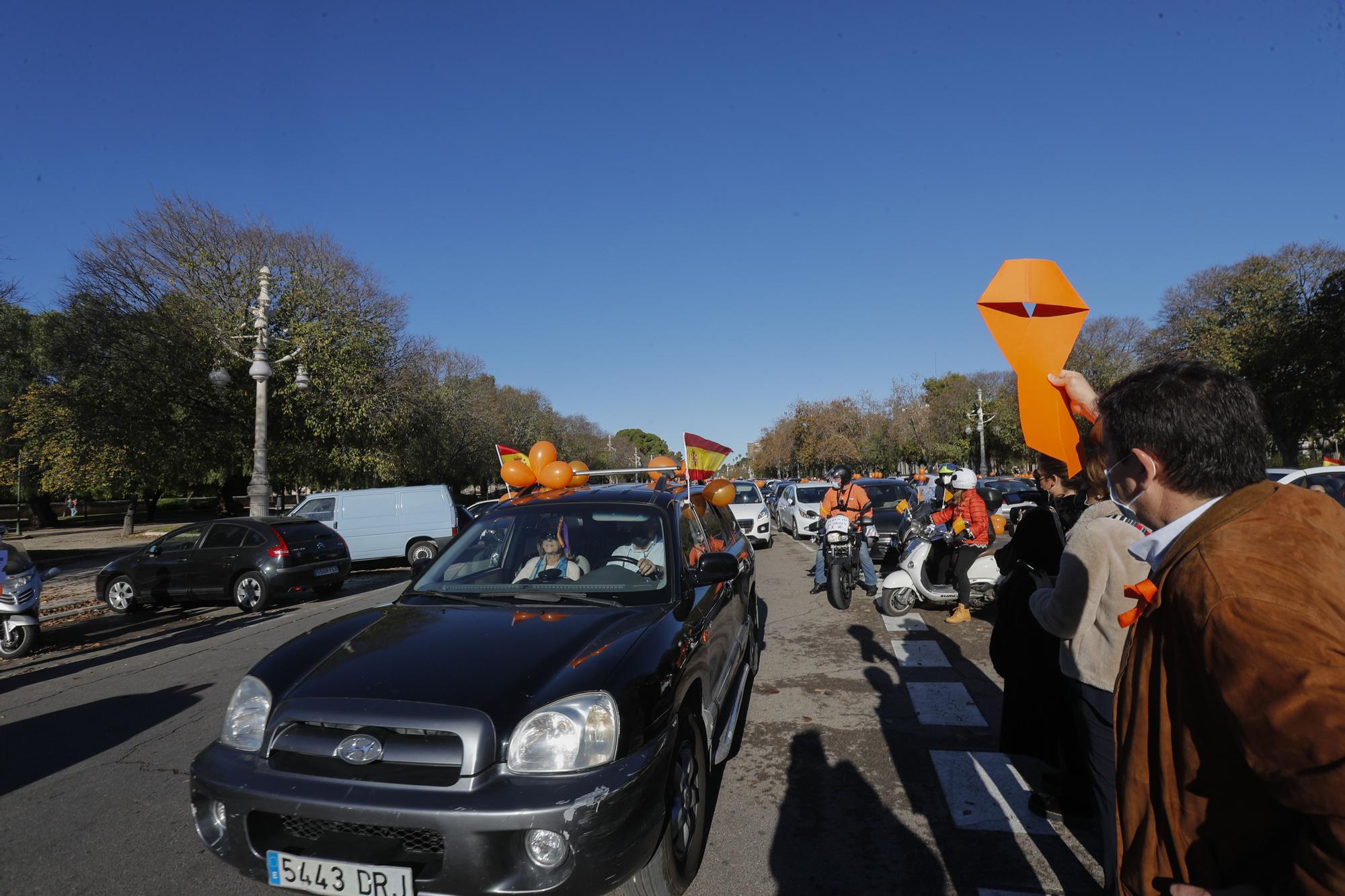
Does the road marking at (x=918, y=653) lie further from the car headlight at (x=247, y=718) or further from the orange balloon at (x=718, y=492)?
the car headlight at (x=247, y=718)

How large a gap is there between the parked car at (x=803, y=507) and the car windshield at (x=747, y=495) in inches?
58.9

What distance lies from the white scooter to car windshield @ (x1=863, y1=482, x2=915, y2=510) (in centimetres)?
678

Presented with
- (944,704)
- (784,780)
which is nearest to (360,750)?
(784,780)

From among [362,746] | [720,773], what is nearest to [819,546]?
[720,773]

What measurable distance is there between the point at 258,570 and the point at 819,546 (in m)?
9.00

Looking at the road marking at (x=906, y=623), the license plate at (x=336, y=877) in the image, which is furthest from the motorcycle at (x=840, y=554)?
the license plate at (x=336, y=877)

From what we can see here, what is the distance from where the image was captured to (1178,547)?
1.34 metres

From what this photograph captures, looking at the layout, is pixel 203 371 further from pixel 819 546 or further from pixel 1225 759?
pixel 1225 759

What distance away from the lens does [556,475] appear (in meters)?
5.53

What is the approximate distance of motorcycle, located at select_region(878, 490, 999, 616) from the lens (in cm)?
896

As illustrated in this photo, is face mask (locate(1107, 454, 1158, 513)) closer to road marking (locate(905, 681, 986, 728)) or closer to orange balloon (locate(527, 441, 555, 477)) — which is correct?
road marking (locate(905, 681, 986, 728))

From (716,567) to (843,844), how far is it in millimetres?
1486

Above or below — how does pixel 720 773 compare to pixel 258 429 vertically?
below

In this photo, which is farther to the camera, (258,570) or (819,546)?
(258,570)
